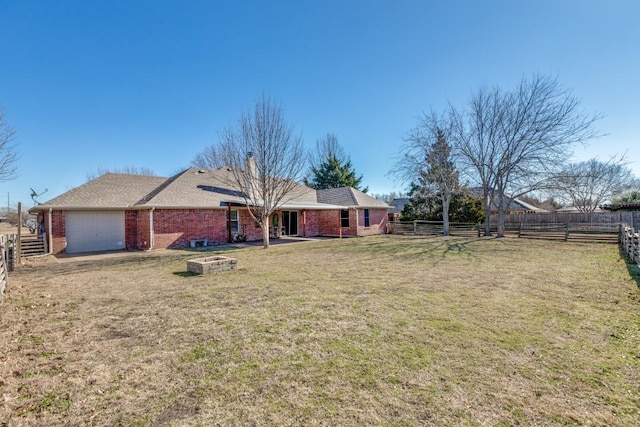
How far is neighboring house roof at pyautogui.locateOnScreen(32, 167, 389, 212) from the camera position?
14828mm

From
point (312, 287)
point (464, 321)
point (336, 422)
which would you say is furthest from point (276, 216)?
point (336, 422)

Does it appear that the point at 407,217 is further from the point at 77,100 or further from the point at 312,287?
the point at 77,100

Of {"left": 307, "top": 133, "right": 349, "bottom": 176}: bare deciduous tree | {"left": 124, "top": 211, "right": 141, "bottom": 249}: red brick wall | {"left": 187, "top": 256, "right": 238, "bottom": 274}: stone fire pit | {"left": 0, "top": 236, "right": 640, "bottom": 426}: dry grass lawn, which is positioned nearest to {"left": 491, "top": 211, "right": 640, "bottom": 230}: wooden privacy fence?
{"left": 307, "top": 133, "right": 349, "bottom": 176}: bare deciduous tree

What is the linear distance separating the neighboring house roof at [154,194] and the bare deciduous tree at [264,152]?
1588 millimetres

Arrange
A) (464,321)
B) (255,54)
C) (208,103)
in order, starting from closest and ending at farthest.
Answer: (464,321) < (255,54) < (208,103)

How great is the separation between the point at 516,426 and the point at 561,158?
70.4 ft

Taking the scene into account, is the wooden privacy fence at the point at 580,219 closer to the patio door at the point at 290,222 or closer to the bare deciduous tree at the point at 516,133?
the bare deciduous tree at the point at 516,133

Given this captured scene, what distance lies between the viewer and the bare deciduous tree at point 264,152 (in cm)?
1424

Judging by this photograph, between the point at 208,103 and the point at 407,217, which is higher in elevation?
the point at 208,103

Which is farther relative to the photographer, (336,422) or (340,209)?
(340,209)

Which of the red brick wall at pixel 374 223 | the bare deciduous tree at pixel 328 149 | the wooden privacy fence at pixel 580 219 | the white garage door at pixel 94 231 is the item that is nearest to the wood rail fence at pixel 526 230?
the wooden privacy fence at pixel 580 219

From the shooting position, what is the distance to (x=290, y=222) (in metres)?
21.9

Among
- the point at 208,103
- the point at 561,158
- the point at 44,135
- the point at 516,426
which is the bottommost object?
the point at 516,426

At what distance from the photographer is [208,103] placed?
58.0 feet
